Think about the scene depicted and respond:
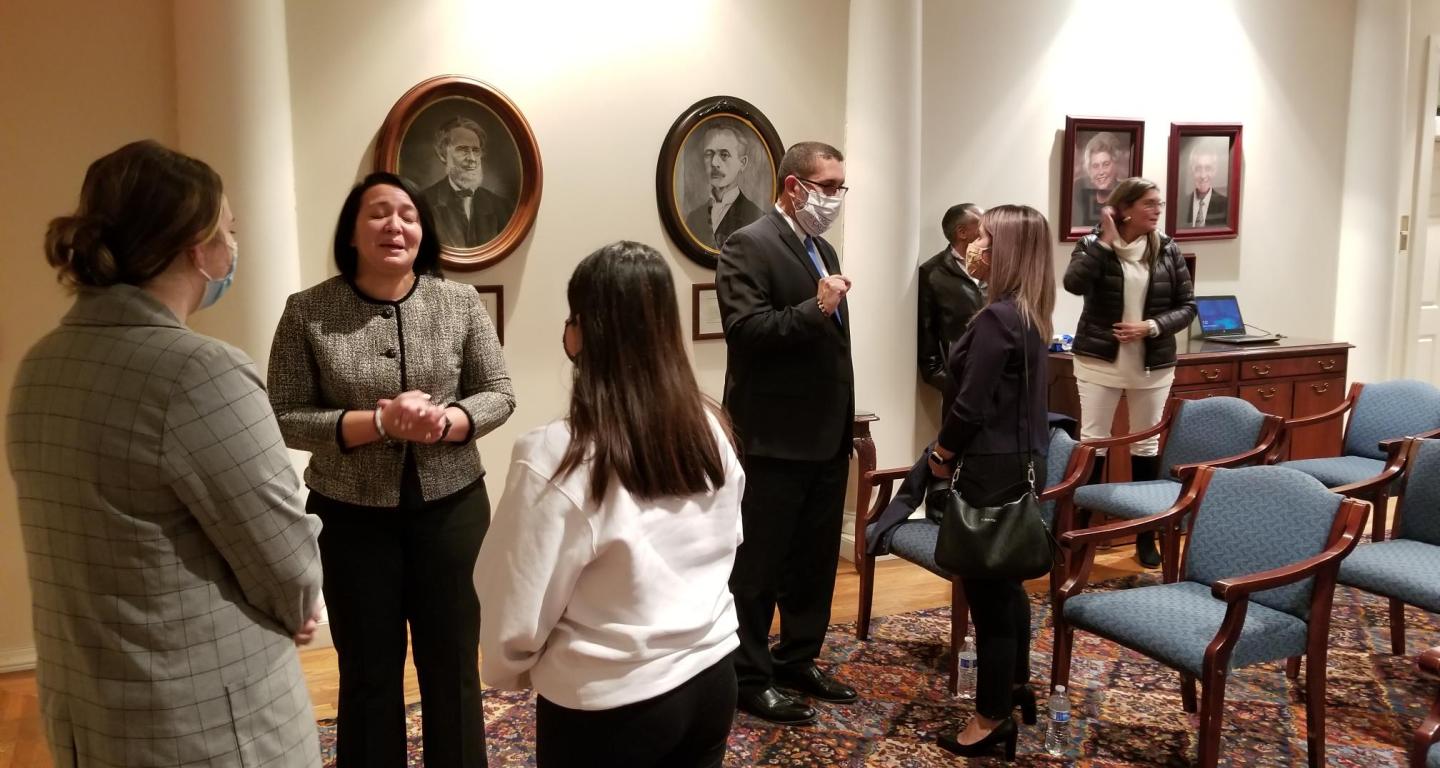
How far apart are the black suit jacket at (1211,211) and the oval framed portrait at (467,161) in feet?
12.6

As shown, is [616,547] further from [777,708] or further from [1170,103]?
[1170,103]

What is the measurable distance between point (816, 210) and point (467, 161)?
175cm

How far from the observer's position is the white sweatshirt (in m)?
1.58

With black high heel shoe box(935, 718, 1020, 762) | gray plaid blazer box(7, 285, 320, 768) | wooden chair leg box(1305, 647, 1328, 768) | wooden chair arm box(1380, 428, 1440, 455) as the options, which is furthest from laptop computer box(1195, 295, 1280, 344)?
gray plaid blazer box(7, 285, 320, 768)

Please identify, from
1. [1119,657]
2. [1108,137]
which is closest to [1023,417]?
[1119,657]

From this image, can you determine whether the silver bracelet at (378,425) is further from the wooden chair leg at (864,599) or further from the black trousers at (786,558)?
the wooden chair leg at (864,599)

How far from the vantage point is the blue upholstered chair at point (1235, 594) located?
281 cm

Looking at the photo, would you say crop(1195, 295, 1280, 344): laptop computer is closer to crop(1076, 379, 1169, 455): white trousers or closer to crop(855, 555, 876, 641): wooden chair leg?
crop(1076, 379, 1169, 455): white trousers

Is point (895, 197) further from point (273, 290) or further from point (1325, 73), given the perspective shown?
point (1325, 73)

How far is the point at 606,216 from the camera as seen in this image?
4.68 m

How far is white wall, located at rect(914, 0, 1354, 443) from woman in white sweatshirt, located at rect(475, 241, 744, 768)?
4081 millimetres

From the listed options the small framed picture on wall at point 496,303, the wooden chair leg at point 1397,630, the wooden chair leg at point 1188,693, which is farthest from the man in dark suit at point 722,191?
the wooden chair leg at point 1397,630

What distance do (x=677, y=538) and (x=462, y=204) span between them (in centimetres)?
304

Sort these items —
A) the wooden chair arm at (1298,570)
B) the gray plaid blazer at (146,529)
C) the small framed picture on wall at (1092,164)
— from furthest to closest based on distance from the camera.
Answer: the small framed picture on wall at (1092,164) → the wooden chair arm at (1298,570) → the gray plaid blazer at (146,529)
